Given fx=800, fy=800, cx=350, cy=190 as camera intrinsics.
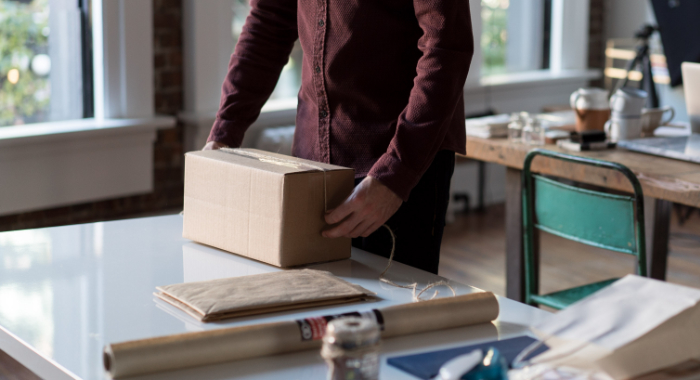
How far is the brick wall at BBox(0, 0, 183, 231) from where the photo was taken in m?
3.42

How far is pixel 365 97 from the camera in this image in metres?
1.49

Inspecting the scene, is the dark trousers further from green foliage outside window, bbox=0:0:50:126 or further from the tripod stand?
the tripod stand

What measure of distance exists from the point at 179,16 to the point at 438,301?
281cm

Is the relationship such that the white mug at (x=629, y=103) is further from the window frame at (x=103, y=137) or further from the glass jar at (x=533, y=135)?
the window frame at (x=103, y=137)

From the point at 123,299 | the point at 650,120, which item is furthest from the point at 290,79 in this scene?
the point at 123,299

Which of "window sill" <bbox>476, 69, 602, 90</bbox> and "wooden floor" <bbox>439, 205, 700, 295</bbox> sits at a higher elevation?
"window sill" <bbox>476, 69, 602, 90</bbox>

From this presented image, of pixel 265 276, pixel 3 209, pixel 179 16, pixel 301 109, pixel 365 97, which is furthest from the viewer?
pixel 179 16

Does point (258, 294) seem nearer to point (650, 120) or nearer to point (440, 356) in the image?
point (440, 356)

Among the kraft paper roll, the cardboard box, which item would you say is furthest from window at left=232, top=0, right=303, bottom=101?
the kraft paper roll

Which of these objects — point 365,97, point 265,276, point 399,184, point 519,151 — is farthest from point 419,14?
point 519,151

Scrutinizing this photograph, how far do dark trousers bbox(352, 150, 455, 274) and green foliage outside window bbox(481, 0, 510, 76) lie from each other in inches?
134

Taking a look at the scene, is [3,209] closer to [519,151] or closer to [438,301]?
[519,151]

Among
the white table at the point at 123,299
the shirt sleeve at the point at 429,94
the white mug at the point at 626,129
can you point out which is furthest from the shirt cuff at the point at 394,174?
the white mug at the point at 626,129

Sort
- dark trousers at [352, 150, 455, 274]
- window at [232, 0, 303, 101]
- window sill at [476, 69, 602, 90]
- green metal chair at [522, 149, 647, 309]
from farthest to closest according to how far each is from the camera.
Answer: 1. window sill at [476, 69, 602, 90]
2. window at [232, 0, 303, 101]
3. green metal chair at [522, 149, 647, 309]
4. dark trousers at [352, 150, 455, 274]
